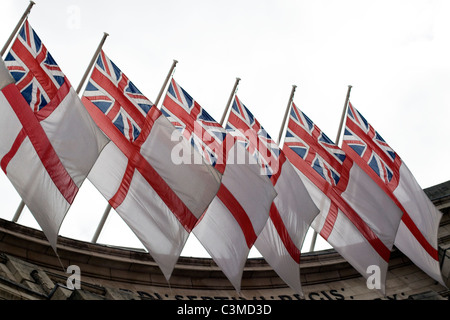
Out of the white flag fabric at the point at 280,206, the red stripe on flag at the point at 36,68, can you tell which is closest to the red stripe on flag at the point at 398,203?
the white flag fabric at the point at 280,206

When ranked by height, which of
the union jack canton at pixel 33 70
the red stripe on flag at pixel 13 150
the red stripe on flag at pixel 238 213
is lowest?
the red stripe on flag at pixel 13 150

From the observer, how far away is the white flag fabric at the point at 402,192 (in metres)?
21.2

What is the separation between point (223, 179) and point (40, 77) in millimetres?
5285

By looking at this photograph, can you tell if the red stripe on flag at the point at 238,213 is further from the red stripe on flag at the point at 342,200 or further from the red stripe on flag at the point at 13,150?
the red stripe on flag at the point at 13,150

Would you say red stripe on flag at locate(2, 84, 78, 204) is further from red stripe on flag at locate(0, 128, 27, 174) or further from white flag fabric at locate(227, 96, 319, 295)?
white flag fabric at locate(227, 96, 319, 295)

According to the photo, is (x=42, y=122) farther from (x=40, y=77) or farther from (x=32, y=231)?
(x=32, y=231)

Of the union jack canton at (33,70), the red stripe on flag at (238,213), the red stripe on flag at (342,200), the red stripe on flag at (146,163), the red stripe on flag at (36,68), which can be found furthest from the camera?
the red stripe on flag at (342,200)

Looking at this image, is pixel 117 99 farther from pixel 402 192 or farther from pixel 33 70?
pixel 402 192

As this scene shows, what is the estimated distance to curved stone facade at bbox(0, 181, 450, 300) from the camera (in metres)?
16.5

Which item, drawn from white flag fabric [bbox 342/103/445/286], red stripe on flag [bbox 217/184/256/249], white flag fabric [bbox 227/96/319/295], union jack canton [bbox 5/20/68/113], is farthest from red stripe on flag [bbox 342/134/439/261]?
union jack canton [bbox 5/20/68/113]

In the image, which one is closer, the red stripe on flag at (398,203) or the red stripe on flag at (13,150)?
the red stripe on flag at (13,150)

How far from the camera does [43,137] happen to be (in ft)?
52.1

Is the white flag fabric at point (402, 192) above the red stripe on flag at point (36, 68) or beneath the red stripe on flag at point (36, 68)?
above

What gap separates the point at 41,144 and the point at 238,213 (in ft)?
17.5
